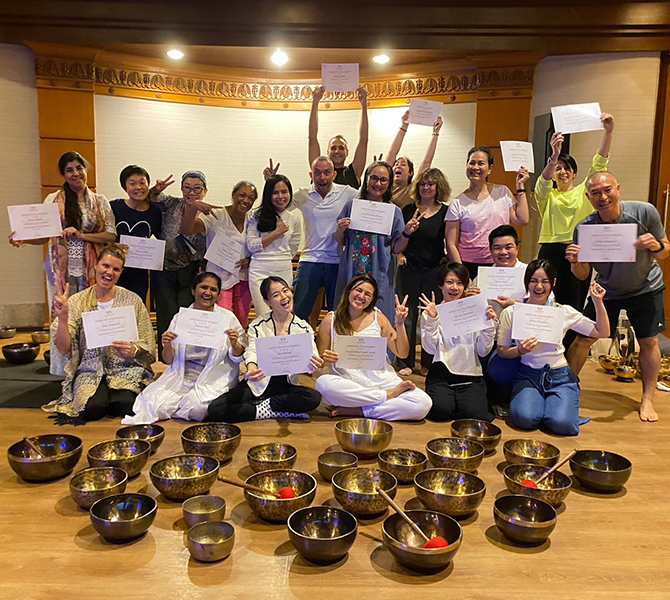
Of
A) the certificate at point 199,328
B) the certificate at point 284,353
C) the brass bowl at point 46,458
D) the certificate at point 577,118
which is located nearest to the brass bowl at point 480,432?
the certificate at point 284,353

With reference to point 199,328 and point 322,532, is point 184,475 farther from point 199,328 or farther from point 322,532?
point 199,328

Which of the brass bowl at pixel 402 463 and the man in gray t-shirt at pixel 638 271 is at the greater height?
the man in gray t-shirt at pixel 638 271

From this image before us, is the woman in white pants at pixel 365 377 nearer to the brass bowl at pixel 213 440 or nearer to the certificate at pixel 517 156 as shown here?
the brass bowl at pixel 213 440

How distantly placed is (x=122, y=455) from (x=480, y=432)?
180 cm

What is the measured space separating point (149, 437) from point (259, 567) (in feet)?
3.63

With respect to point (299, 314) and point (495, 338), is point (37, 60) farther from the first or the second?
point (495, 338)

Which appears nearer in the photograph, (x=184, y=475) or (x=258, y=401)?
(x=184, y=475)

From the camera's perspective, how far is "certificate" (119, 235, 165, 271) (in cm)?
401

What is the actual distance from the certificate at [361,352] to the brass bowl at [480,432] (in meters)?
0.55

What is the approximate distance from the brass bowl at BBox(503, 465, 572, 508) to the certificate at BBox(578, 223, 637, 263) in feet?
5.29

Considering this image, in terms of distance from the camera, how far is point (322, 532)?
2123mm

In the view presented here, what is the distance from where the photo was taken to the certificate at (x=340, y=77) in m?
4.43

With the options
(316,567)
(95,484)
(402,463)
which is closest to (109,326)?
(95,484)

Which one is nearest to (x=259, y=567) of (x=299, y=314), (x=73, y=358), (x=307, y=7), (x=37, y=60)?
(x=73, y=358)
